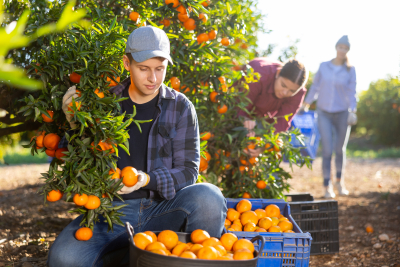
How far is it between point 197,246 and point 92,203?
516 mm

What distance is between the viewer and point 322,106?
4965 millimetres

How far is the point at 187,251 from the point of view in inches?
59.1

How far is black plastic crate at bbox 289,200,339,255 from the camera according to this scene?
280cm

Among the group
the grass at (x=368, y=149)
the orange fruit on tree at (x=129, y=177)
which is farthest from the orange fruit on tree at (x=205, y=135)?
the grass at (x=368, y=149)

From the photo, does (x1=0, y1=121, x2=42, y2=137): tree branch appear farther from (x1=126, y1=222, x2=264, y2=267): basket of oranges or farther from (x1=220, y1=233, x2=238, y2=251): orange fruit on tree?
(x1=220, y1=233, x2=238, y2=251): orange fruit on tree

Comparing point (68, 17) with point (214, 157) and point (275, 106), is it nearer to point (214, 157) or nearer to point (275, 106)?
point (214, 157)

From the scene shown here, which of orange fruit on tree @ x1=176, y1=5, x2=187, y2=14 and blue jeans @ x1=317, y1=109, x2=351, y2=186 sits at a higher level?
orange fruit on tree @ x1=176, y1=5, x2=187, y2=14

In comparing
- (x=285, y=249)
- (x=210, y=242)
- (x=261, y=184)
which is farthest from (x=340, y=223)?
(x=210, y=242)

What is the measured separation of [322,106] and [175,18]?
10.2 ft

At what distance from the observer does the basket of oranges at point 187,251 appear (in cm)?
132

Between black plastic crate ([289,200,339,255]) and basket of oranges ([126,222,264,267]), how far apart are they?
136 cm

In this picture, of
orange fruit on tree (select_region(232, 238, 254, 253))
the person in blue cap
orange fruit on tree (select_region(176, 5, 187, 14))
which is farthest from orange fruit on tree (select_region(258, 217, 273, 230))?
the person in blue cap

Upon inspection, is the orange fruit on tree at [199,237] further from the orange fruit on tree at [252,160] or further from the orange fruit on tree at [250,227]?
the orange fruit on tree at [252,160]

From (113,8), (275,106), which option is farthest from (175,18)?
(275,106)
